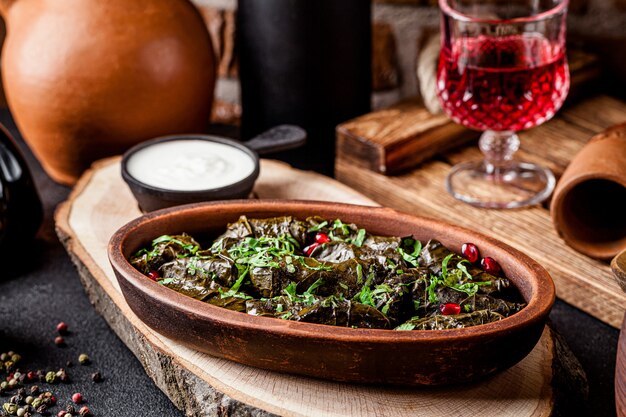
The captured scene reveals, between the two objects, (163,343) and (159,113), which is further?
(159,113)

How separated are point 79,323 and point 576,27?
4.24 ft

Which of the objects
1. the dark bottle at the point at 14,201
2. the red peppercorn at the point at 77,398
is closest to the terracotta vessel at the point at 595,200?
the red peppercorn at the point at 77,398

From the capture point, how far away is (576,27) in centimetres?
195

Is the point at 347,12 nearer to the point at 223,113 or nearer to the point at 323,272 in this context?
the point at 223,113

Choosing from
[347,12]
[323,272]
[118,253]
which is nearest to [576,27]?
[347,12]

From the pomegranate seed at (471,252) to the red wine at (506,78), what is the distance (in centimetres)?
37

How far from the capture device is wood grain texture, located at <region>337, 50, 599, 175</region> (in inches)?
64.2

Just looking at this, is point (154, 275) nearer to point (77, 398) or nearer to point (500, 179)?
point (77, 398)

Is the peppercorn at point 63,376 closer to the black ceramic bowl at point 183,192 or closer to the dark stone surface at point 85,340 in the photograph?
the dark stone surface at point 85,340

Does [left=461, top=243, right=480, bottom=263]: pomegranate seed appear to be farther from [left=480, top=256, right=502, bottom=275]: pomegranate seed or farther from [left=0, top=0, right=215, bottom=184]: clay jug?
[left=0, top=0, right=215, bottom=184]: clay jug

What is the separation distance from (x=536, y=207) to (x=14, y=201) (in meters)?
0.93

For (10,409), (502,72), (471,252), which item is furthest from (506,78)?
(10,409)

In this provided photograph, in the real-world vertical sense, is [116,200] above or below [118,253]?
below

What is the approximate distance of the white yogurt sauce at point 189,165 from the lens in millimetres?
1444
